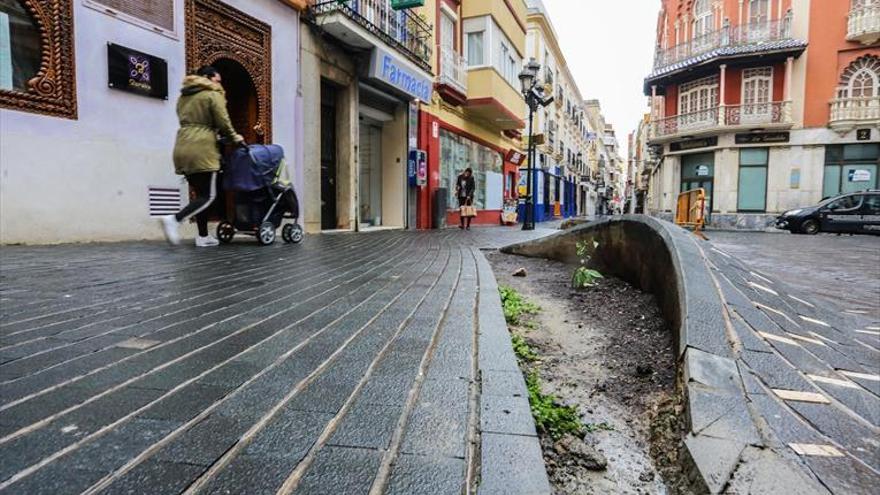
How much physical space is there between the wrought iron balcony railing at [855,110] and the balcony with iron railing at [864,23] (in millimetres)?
2631

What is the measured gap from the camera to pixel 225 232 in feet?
21.7

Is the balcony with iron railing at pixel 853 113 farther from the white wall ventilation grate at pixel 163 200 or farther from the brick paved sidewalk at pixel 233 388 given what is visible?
the white wall ventilation grate at pixel 163 200

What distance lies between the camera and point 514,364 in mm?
1735

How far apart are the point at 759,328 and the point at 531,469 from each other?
166cm

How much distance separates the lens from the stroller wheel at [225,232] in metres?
6.57

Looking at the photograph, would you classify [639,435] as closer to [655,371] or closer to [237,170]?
[655,371]

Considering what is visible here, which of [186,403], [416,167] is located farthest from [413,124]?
[186,403]

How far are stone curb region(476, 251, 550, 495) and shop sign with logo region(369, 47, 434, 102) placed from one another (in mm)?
10103

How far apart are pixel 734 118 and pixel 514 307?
27.1 metres

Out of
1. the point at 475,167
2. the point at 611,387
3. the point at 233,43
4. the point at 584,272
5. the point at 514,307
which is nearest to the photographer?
the point at 611,387

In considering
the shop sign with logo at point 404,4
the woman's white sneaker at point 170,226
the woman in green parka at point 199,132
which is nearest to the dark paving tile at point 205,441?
the woman in green parka at point 199,132

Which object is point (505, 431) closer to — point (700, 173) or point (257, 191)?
point (257, 191)

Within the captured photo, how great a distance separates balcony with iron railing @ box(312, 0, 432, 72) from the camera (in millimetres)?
9703

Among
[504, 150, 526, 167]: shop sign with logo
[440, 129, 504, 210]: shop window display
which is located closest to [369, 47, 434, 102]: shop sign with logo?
[440, 129, 504, 210]: shop window display
